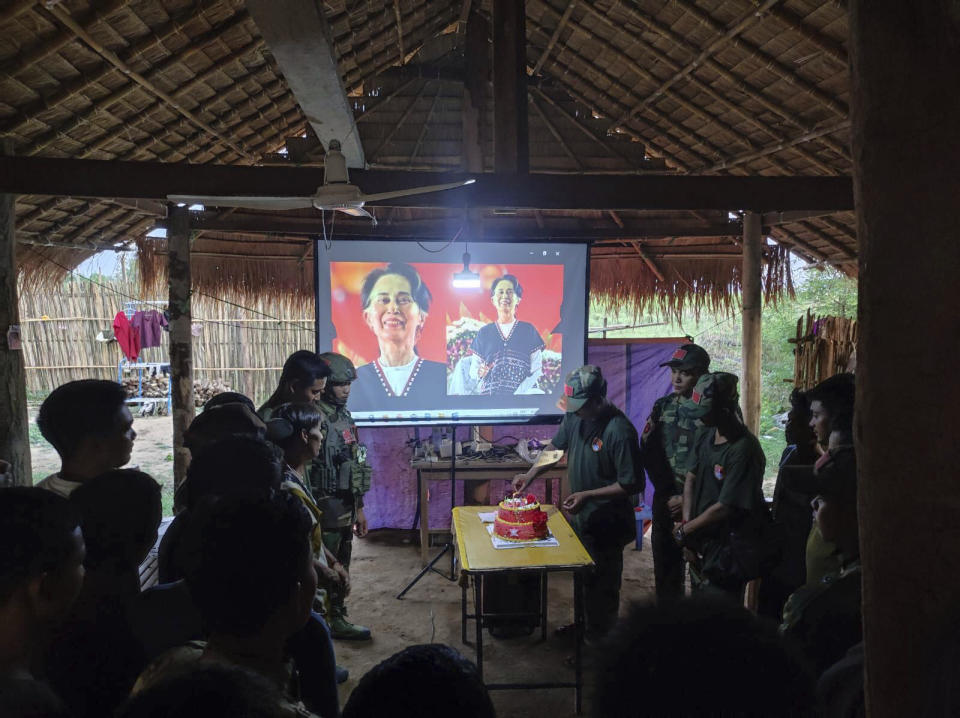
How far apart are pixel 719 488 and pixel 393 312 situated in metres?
3.48

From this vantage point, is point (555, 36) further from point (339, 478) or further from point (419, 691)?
point (419, 691)

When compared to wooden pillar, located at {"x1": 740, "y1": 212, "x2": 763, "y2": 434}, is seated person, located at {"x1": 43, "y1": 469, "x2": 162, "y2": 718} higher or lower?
lower

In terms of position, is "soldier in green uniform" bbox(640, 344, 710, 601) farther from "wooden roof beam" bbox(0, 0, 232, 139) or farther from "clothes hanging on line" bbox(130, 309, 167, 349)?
"clothes hanging on line" bbox(130, 309, 167, 349)

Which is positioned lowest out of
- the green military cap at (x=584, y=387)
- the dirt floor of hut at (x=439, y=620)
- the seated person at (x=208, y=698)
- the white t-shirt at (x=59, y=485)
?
the dirt floor of hut at (x=439, y=620)

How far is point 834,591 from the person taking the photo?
1.77 metres

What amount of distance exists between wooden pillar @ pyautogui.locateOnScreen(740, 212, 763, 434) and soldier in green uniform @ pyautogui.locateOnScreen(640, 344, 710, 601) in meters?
2.47

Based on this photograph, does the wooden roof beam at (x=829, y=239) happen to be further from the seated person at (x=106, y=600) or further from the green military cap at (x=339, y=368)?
the seated person at (x=106, y=600)

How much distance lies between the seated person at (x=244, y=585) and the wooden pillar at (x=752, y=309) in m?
6.01

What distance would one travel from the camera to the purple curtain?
635 cm

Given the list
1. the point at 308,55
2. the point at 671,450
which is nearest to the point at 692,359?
the point at 671,450

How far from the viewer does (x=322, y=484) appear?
165 inches

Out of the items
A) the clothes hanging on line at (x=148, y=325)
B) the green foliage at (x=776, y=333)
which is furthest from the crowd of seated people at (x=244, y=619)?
the green foliage at (x=776, y=333)

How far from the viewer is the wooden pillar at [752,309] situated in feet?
21.5

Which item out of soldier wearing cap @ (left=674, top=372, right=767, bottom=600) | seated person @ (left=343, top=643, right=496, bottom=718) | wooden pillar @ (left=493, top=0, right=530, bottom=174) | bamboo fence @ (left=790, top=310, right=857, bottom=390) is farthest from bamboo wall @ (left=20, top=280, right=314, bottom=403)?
seated person @ (left=343, top=643, right=496, bottom=718)
